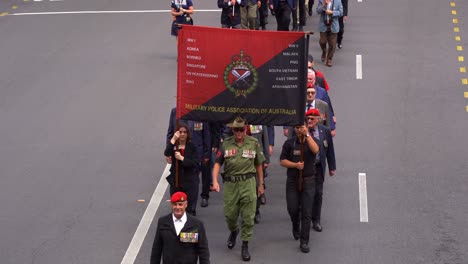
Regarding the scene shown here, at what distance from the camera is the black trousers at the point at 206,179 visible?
655 inches

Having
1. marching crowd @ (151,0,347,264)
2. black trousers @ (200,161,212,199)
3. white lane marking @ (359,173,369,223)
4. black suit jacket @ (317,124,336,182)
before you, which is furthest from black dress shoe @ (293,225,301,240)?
black trousers @ (200,161,212,199)

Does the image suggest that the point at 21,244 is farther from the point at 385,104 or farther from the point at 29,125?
the point at 385,104

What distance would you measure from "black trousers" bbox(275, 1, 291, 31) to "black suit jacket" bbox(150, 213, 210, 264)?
13.0 metres

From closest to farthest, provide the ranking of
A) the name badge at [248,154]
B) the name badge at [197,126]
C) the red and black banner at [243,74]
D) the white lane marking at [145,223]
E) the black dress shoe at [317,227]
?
the name badge at [248,154] → the red and black banner at [243,74] → the white lane marking at [145,223] → the black dress shoe at [317,227] → the name badge at [197,126]

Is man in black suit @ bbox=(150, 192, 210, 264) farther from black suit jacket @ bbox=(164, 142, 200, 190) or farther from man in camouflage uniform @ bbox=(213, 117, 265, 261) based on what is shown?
black suit jacket @ bbox=(164, 142, 200, 190)

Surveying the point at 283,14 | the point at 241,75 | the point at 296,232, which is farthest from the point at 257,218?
the point at 283,14

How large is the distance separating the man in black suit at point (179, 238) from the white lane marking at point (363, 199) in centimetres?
443

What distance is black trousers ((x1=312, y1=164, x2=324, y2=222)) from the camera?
15398 mm

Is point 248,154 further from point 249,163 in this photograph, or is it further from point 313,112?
point 313,112

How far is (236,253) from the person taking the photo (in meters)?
15.2

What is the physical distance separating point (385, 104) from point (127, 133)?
511cm

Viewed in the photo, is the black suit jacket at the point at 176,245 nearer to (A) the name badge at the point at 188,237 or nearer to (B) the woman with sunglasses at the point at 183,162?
(A) the name badge at the point at 188,237

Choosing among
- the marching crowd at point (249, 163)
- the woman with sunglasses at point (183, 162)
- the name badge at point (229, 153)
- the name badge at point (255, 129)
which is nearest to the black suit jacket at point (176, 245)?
the marching crowd at point (249, 163)

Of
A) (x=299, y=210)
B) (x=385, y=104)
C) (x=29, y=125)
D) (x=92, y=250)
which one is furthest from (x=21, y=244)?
(x=385, y=104)
